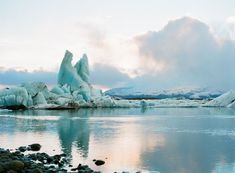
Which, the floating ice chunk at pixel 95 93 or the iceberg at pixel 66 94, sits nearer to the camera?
the iceberg at pixel 66 94

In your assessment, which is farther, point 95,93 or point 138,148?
point 95,93

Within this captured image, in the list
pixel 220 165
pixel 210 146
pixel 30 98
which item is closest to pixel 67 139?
pixel 210 146

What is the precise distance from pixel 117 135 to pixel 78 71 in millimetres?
36346

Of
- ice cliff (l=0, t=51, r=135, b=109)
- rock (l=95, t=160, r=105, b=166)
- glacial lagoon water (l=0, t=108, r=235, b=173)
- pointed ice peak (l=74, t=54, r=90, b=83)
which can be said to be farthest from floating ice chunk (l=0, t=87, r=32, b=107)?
rock (l=95, t=160, r=105, b=166)

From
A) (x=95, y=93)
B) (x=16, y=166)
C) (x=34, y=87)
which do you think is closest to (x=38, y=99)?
(x=34, y=87)

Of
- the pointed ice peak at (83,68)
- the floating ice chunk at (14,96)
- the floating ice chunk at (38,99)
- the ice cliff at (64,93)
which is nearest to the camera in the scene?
the floating ice chunk at (14,96)

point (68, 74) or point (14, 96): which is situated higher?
point (68, 74)

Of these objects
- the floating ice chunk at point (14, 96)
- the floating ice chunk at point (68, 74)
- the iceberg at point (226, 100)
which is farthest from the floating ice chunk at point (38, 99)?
the iceberg at point (226, 100)

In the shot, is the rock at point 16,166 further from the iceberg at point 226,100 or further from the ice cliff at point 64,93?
the iceberg at point 226,100

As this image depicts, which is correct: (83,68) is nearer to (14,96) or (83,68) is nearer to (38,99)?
(38,99)

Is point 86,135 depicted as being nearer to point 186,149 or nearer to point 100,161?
point 186,149

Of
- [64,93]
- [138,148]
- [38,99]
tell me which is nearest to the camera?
[138,148]

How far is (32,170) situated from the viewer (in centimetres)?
1027

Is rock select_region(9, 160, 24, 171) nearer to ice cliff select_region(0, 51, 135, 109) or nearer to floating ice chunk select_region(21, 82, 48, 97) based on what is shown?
ice cliff select_region(0, 51, 135, 109)
